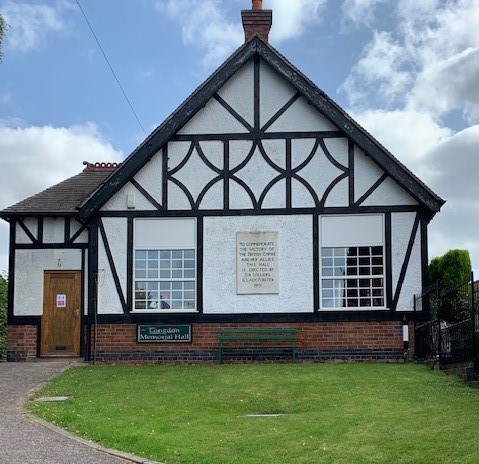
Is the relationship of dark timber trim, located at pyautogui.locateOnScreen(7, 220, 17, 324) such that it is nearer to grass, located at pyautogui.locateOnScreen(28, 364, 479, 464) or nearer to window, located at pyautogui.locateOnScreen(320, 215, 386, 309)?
grass, located at pyautogui.locateOnScreen(28, 364, 479, 464)

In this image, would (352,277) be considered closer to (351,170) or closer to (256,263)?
(256,263)

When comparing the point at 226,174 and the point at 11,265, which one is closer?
the point at 226,174

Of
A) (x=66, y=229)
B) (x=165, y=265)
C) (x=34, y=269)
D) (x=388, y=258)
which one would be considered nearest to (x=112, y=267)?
(x=165, y=265)

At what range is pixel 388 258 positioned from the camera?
1797cm

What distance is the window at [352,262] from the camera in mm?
17969

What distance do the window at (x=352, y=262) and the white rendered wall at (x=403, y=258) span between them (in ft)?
0.99

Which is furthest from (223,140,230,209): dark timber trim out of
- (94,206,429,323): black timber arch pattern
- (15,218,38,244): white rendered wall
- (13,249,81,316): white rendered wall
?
(15,218,38,244): white rendered wall

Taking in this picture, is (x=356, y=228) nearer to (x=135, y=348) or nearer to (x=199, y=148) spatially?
(x=199, y=148)

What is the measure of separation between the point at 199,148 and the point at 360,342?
5.97m

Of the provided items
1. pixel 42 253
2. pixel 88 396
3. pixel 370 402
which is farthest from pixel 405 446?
pixel 42 253

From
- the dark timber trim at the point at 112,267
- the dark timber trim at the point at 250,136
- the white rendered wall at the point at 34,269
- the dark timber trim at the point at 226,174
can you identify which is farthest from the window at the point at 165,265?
the white rendered wall at the point at 34,269

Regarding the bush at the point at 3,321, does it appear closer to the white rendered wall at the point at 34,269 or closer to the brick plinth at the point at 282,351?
the white rendered wall at the point at 34,269

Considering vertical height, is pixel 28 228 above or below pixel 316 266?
above

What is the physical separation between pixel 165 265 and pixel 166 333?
1613 mm
